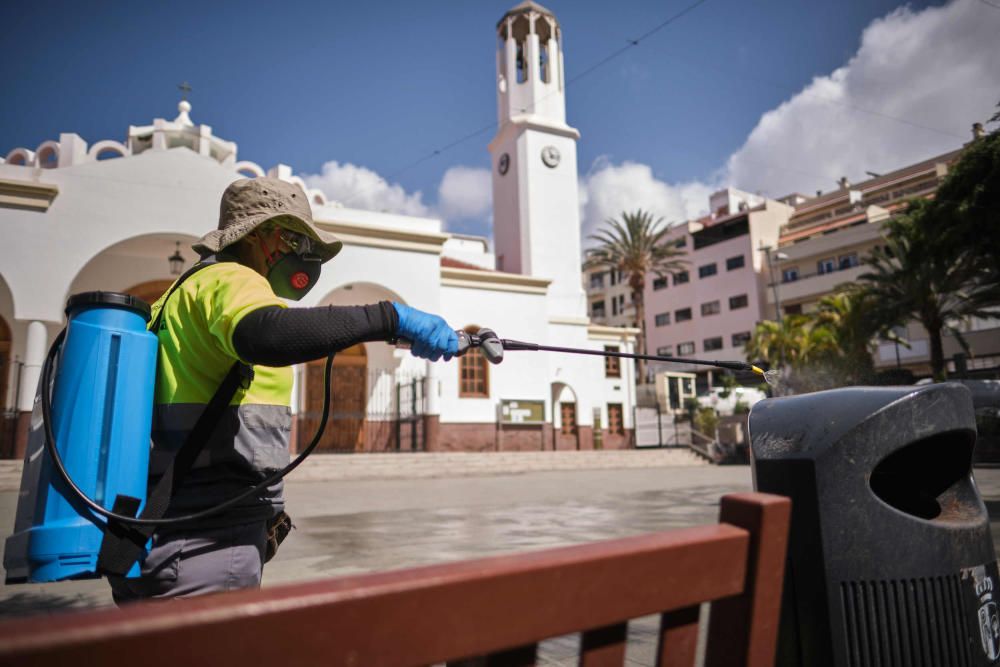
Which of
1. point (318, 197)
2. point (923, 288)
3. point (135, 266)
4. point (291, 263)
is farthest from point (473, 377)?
point (291, 263)

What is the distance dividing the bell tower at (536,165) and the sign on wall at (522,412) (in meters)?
5.52

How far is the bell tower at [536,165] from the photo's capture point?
2833cm

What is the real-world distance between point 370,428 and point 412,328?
19.8 meters

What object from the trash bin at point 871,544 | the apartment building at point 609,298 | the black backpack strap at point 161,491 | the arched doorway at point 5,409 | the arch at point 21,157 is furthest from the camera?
the apartment building at point 609,298

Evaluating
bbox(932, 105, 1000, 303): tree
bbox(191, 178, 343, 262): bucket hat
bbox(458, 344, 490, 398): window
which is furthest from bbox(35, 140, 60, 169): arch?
bbox(932, 105, 1000, 303): tree

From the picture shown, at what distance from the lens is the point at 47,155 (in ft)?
61.5

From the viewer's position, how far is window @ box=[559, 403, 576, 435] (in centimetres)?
2602

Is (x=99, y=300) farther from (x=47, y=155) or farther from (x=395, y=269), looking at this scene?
(x=47, y=155)

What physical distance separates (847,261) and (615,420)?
76.8ft

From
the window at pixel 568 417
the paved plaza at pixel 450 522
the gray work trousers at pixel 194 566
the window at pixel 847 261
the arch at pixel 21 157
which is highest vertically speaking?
the window at pixel 847 261

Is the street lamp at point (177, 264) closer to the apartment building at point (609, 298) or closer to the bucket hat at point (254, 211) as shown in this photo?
the bucket hat at point (254, 211)

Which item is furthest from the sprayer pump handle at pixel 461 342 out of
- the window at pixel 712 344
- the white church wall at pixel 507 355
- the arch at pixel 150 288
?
the window at pixel 712 344

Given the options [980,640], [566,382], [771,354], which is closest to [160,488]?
[980,640]

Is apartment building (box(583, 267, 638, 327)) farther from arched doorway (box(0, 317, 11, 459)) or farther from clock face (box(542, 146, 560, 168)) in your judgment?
arched doorway (box(0, 317, 11, 459))
